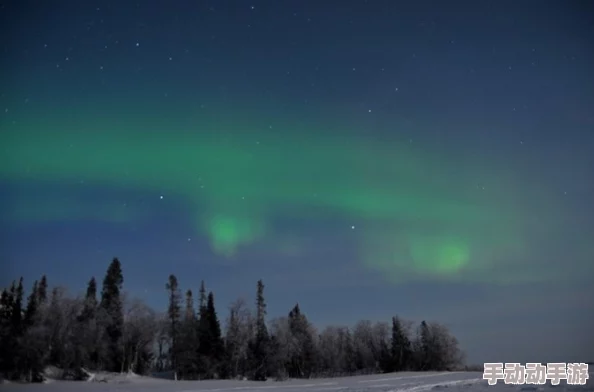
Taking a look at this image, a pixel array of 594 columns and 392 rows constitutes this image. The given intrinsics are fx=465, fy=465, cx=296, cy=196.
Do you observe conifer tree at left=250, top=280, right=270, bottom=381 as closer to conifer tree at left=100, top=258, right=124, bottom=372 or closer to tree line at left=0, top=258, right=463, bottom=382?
tree line at left=0, top=258, right=463, bottom=382

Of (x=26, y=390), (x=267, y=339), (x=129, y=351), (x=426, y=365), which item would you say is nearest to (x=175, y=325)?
(x=129, y=351)

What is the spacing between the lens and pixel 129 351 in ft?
211

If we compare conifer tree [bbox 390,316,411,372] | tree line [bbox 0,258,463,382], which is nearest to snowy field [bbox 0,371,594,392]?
Answer: tree line [bbox 0,258,463,382]

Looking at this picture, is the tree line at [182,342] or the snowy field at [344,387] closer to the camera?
the snowy field at [344,387]

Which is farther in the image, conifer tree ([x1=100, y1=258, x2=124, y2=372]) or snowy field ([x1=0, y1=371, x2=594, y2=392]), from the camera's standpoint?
conifer tree ([x1=100, y1=258, x2=124, y2=372])

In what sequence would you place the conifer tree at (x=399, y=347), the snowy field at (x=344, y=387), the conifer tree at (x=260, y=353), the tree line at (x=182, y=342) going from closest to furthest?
1. the snowy field at (x=344, y=387)
2. the tree line at (x=182, y=342)
3. the conifer tree at (x=260, y=353)
4. the conifer tree at (x=399, y=347)

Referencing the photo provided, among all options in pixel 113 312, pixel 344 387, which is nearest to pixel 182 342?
pixel 113 312

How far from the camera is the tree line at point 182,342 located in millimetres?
52250

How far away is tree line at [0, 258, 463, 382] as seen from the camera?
A: 52.2 m

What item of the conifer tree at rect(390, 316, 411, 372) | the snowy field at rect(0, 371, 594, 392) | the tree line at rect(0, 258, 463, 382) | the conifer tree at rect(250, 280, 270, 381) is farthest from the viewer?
the conifer tree at rect(390, 316, 411, 372)

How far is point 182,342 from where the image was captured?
222ft

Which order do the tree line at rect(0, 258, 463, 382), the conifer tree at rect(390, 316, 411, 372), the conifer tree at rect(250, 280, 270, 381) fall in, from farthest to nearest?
the conifer tree at rect(390, 316, 411, 372)
the conifer tree at rect(250, 280, 270, 381)
the tree line at rect(0, 258, 463, 382)

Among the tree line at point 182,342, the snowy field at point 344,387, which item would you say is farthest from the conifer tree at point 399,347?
the snowy field at point 344,387

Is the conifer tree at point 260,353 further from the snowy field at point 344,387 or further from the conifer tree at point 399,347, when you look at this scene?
the conifer tree at point 399,347
